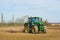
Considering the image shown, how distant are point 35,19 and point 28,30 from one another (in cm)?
192

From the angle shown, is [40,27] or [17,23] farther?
[17,23]

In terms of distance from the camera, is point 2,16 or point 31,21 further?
point 2,16

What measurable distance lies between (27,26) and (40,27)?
2.03m

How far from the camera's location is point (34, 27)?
27672mm

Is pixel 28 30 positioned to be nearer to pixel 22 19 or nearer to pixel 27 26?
pixel 27 26

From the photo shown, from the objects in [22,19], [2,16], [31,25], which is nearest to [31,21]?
[31,25]

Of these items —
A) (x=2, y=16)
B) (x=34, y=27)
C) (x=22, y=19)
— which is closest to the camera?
(x=34, y=27)

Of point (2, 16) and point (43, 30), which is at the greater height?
point (2, 16)

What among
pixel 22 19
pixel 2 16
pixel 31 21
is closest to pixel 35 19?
pixel 31 21

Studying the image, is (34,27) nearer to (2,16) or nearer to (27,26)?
(27,26)

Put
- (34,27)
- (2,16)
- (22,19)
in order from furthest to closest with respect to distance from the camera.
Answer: (22,19) → (2,16) → (34,27)

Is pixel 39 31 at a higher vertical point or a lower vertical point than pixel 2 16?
lower

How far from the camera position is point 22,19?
62375mm

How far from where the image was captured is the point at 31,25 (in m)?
28.6
